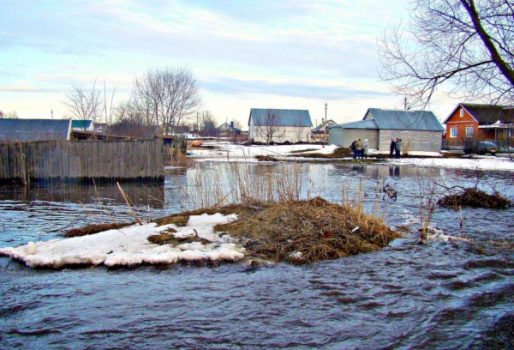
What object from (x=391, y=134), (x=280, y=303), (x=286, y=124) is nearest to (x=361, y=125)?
(x=391, y=134)

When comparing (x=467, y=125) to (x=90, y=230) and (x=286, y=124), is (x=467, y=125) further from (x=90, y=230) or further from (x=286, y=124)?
→ (x=90, y=230)

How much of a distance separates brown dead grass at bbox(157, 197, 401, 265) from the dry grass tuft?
189 inches

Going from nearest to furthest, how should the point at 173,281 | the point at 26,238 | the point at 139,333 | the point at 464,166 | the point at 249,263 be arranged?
the point at 139,333 → the point at 173,281 → the point at 249,263 → the point at 26,238 → the point at 464,166

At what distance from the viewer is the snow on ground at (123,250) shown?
5.96 meters

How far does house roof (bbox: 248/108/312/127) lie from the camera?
2549 inches

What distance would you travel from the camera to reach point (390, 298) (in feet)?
15.9

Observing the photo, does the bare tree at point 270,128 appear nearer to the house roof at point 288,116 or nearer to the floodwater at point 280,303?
the house roof at point 288,116

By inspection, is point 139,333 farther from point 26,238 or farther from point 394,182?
point 394,182

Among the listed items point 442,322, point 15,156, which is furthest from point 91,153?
point 442,322

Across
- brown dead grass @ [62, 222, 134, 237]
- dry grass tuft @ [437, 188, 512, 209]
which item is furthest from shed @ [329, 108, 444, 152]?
brown dead grass @ [62, 222, 134, 237]

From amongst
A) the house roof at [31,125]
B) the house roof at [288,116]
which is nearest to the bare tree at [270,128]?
the house roof at [288,116]

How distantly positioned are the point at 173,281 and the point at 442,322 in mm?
3206

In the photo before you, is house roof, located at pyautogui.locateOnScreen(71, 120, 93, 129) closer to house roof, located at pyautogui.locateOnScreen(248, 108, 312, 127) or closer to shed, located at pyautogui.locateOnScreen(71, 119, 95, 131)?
shed, located at pyautogui.locateOnScreen(71, 119, 95, 131)

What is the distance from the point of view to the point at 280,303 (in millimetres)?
4676
